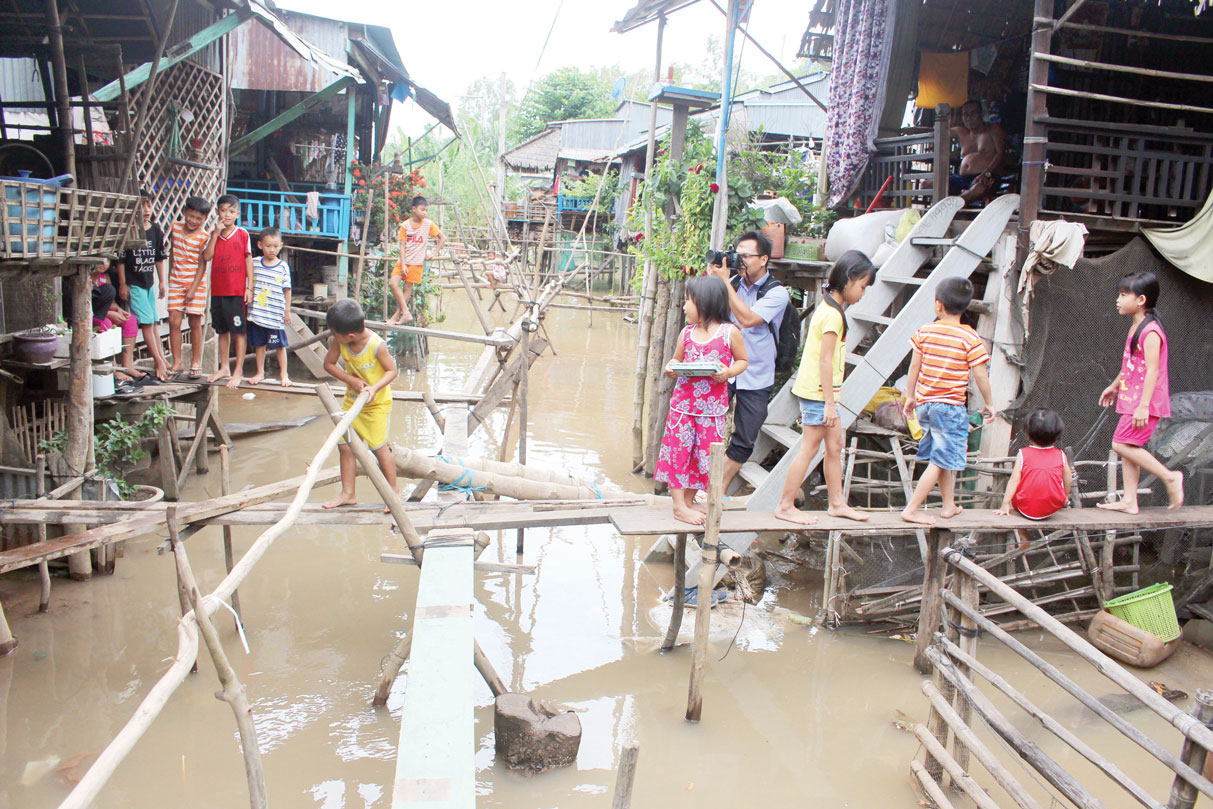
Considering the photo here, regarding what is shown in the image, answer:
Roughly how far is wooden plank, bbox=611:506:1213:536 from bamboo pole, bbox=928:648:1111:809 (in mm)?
817

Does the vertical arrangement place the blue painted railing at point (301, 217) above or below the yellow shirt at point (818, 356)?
above

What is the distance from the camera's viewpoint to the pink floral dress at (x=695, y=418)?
15.8ft

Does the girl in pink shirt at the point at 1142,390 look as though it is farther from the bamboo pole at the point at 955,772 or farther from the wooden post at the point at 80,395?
the wooden post at the point at 80,395

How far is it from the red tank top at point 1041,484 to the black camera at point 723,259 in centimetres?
232

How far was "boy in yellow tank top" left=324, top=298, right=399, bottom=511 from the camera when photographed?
4953mm

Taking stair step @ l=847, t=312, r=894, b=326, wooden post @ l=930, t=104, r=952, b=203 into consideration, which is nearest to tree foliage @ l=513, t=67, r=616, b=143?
wooden post @ l=930, t=104, r=952, b=203

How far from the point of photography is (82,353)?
6.09 metres

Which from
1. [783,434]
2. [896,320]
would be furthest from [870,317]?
[783,434]

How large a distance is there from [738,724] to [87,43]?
8522 millimetres

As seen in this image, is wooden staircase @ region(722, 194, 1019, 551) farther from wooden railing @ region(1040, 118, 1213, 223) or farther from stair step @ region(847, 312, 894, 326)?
wooden railing @ region(1040, 118, 1213, 223)

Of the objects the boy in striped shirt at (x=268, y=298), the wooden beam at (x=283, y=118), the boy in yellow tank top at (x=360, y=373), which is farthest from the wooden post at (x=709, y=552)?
the wooden beam at (x=283, y=118)

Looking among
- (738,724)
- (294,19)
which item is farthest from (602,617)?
(294,19)

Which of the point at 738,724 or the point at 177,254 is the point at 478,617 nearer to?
the point at 738,724

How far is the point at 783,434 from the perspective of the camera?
21.9 feet
